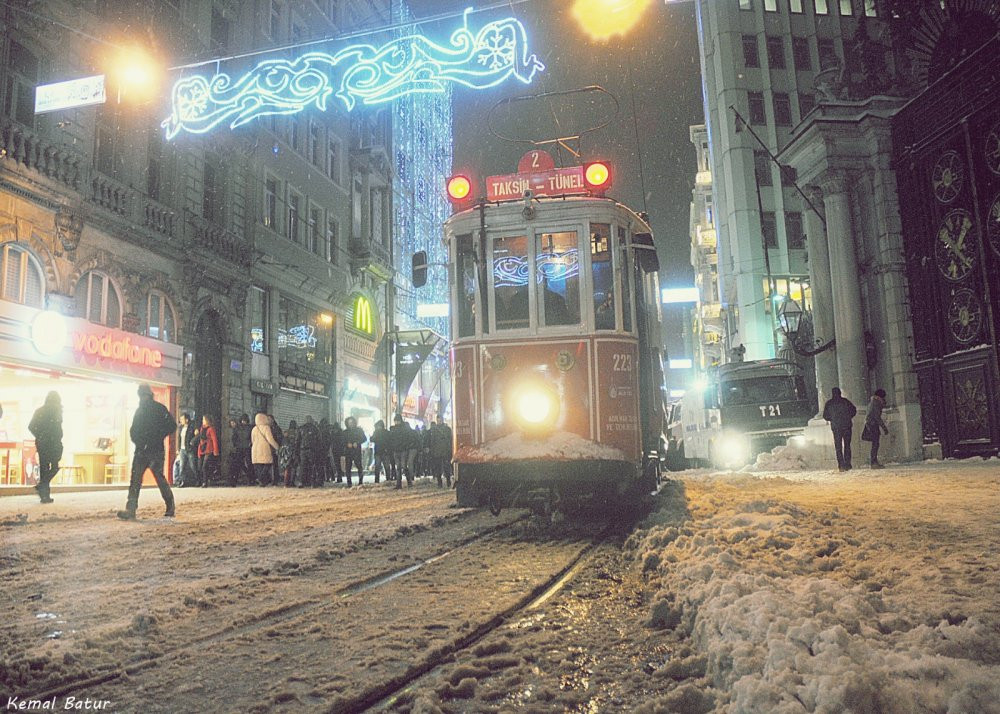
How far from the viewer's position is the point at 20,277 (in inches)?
634

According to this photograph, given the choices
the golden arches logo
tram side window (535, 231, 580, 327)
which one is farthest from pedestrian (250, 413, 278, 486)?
the golden arches logo

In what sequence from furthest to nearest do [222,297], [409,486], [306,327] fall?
1. [306,327]
2. [222,297]
3. [409,486]

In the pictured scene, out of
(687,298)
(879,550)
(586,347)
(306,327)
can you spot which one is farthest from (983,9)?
(687,298)

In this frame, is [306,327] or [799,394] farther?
[306,327]

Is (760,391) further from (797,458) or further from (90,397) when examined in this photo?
(90,397)

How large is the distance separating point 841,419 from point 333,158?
25.1 meters

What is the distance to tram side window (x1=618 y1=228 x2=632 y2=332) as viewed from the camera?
8.38m

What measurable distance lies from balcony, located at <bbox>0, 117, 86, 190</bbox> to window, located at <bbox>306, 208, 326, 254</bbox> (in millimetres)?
12617

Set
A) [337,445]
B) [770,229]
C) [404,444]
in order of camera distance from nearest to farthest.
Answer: [404,444] → [337,445] → [770,229]

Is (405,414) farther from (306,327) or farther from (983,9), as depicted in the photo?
(983,9)

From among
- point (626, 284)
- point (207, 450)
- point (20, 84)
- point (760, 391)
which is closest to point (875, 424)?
point (760, 391)

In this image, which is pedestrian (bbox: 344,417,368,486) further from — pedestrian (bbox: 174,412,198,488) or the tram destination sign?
the tram destination sign

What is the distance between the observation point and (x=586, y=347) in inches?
321

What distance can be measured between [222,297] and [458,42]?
12.6 metres
